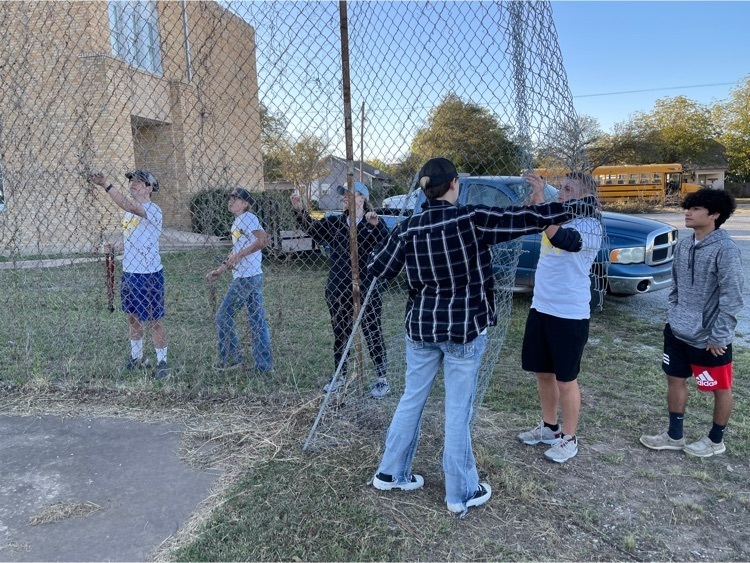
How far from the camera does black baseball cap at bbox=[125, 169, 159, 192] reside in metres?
4.13

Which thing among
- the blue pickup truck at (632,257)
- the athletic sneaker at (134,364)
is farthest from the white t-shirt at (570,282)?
the athletic sneaker at (134,364)

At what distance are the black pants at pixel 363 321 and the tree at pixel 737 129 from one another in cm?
4574

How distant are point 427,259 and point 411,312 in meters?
0.30

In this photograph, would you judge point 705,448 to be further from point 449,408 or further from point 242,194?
point 242,194

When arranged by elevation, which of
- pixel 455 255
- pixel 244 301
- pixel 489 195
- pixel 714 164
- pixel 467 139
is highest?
pixel 714 164

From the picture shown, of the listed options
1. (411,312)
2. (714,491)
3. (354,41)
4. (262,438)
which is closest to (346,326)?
(262,438)

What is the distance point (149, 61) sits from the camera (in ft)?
14.9

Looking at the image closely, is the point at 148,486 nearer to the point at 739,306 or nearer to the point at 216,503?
the point at 216,503

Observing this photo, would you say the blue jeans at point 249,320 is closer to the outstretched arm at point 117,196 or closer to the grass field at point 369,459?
the grass field at point 369,459

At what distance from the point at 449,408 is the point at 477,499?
53 centimetres

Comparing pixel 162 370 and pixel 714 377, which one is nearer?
pixel 714 377

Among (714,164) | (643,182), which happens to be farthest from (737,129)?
(643,182)

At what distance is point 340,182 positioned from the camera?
3584 millimetres

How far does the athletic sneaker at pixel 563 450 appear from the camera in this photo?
10.3 feet
